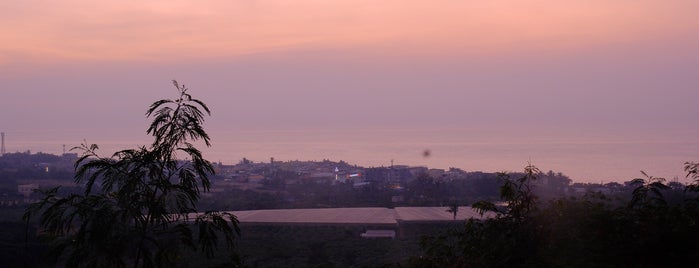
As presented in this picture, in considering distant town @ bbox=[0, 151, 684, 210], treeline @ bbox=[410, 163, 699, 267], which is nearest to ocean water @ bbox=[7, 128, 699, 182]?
distant town @ bbox=[0, 151, 684, 210]

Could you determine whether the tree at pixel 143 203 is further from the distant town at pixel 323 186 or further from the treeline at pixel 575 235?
the distant town at pixel 323 186

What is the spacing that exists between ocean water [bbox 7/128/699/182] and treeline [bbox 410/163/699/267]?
26312mm

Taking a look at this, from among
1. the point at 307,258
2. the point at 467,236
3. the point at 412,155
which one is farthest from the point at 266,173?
the point at 467,236

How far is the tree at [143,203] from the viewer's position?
216 inches

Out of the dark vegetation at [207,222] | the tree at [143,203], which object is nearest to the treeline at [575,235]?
the dark vegetation at [207,222]

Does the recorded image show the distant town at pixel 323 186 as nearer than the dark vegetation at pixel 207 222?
No

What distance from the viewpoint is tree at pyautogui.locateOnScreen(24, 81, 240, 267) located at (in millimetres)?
5480

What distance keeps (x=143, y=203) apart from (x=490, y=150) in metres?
71.1

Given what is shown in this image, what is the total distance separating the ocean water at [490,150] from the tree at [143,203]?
2910 centimetres

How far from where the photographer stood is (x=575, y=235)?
6.93 m

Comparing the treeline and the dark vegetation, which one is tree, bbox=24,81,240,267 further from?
the treeline

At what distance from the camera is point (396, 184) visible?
49375 millimetres

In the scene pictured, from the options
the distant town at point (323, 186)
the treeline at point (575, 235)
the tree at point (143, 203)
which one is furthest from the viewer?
the distant town at point (323, 186)

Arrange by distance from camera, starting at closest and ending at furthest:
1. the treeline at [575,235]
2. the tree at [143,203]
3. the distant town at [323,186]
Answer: the tree at [143,203]
the treeline at [575,235]
the distant town at [323,186]
